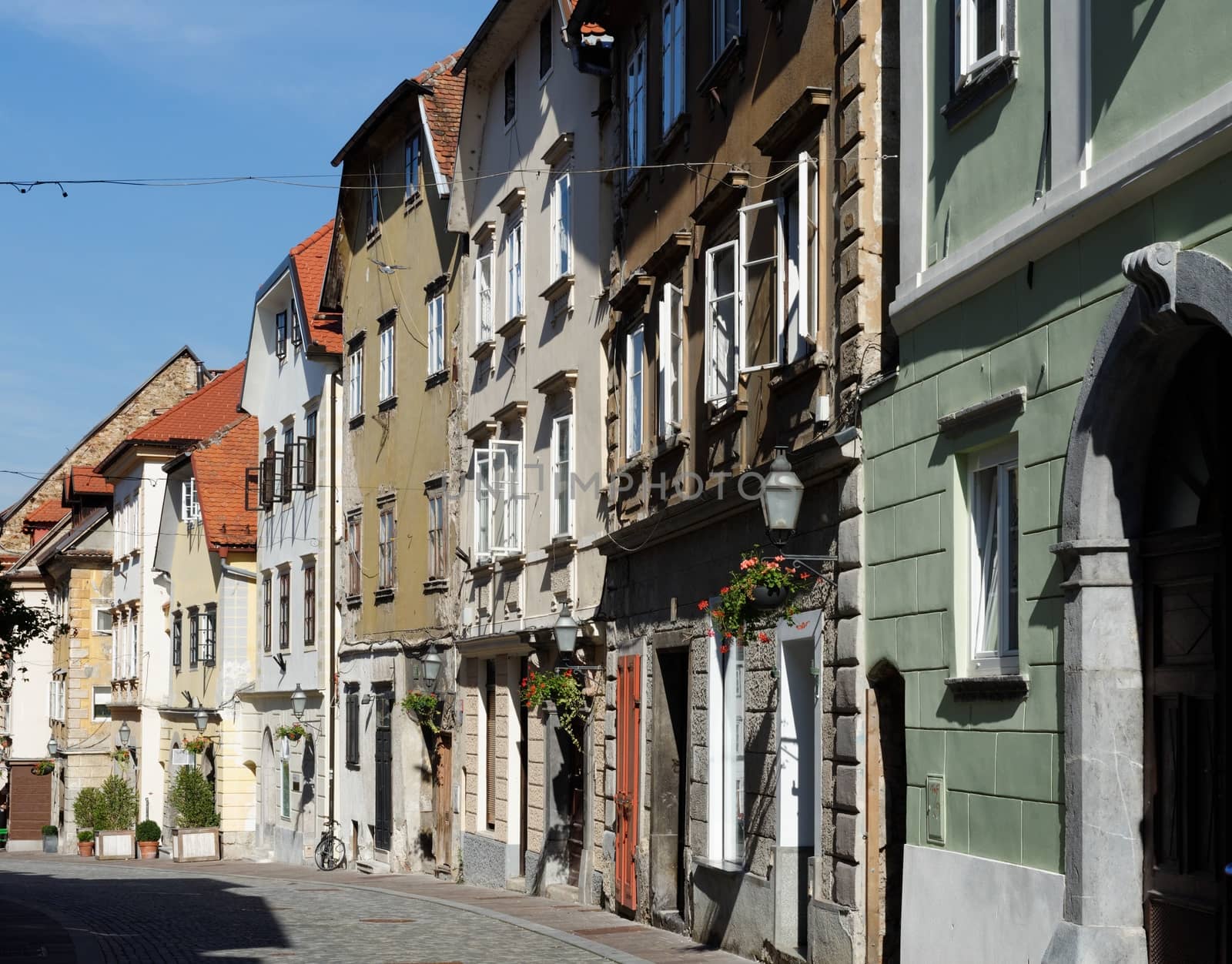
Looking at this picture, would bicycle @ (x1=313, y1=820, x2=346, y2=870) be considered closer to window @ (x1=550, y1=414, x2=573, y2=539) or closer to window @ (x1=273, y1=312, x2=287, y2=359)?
window @ (x1=273, y1=312, x2=287, y2=359)

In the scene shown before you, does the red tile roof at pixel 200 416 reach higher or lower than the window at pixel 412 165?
lower

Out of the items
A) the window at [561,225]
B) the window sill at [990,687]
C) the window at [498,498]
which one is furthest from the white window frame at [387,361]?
the window sill at [990,687]

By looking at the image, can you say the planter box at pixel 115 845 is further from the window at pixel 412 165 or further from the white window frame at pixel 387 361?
the window at pixel 412 165

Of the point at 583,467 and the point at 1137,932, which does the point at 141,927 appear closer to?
the point at 583,467

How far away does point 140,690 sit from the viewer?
4825 centimetres

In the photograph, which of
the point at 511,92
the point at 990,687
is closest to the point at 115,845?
the point at 511,92

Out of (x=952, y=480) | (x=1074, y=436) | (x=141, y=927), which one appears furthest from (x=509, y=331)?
(x=1074, y=436)

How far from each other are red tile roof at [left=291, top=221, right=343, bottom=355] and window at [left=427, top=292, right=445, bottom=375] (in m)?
6.15

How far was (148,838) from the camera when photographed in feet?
145

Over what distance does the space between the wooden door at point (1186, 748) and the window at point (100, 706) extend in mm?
48881

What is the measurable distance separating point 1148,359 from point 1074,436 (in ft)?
2.05

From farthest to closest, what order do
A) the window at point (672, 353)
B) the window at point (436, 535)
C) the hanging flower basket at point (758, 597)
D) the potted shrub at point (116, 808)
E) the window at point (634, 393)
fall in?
the potted shrub at point (116, 808), the window at point (436, 535), the window at point (634, 393), the window at point (672, 353), the hanging flower basket at point (758, 597)

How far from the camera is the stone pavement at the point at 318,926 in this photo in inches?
624

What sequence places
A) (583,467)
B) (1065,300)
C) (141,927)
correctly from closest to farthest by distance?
(1065,300), (141,927), (583,467)
